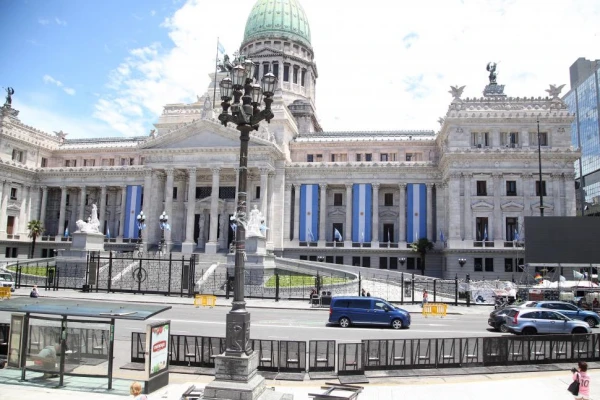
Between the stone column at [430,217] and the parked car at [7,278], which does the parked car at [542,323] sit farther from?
the stone column at [430,217]

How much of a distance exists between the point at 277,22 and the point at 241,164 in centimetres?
8580

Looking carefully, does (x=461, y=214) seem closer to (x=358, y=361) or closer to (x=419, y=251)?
(x=419, y=251)

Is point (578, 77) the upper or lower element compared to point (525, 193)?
upper

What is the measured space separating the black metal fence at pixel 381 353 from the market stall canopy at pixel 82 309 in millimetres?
2512

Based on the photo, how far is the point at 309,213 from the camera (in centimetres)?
6731

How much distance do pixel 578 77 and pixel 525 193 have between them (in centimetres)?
8646

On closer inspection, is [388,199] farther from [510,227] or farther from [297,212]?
[510,227]

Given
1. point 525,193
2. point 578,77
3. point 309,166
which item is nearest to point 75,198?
point 309,166

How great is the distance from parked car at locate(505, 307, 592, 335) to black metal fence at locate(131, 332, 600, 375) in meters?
6.15

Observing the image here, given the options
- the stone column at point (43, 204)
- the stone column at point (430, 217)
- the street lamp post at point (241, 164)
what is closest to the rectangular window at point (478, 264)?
the stone column at point (430, 217)

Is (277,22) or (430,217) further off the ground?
(277,22)

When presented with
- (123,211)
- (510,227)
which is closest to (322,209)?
(510,227)

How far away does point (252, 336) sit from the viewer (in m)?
21.8

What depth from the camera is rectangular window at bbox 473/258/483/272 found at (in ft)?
188
